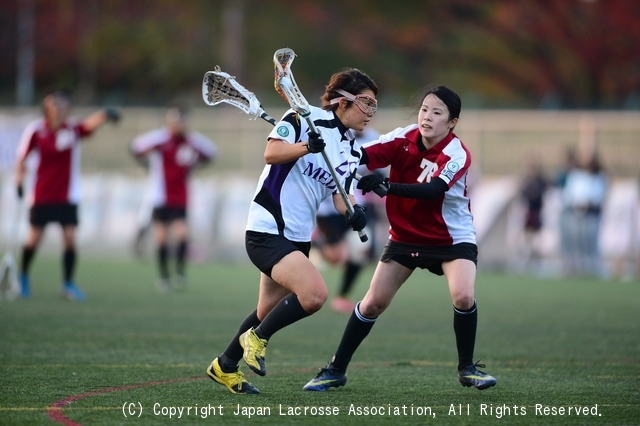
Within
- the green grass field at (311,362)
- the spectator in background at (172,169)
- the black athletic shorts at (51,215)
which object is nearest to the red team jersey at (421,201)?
the green grass field at (311,362)

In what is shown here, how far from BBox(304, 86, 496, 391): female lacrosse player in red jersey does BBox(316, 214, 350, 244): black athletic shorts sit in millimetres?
5509

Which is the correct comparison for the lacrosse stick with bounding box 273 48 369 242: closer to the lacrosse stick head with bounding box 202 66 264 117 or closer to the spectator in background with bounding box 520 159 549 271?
the lacrosse stick head with bounding box 202 66 264 117

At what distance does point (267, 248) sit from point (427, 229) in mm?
1132

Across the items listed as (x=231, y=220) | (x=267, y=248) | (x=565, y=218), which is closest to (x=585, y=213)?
(x=565, y=218)

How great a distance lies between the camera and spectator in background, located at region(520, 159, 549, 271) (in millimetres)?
21031

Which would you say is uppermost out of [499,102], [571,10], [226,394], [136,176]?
[571,10]

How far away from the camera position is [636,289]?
16859 millimetres

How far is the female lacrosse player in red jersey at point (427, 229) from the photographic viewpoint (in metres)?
7.29

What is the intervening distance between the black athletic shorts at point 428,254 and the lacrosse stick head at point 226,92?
4.22 feet

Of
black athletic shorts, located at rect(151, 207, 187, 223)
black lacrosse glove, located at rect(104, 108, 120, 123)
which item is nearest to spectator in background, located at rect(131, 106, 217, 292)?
black athletic shorts, located at rect(151, 207, 187, 223)

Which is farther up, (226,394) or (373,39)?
(373,39)

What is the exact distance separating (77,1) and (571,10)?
1778 centimetres

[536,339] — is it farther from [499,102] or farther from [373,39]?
[373,39]

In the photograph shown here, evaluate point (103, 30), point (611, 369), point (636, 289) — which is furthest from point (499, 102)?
point (611, 369)
